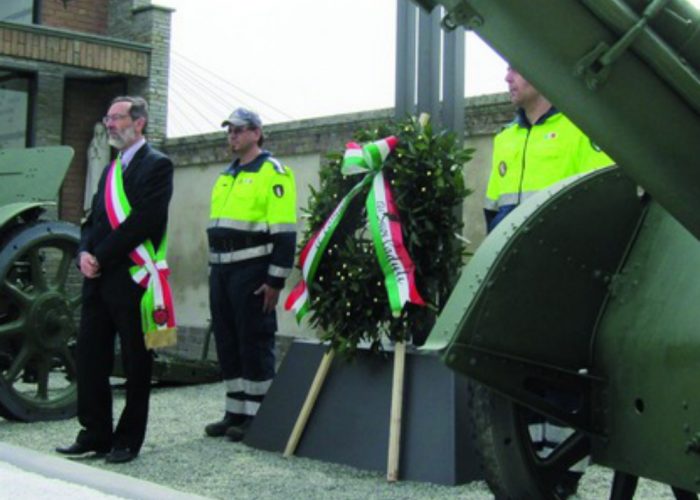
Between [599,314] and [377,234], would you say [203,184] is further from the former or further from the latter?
[599,314]

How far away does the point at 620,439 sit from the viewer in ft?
10.7

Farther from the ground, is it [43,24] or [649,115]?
[43,24]

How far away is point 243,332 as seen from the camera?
21.4ft

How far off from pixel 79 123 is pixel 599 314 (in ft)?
41.5

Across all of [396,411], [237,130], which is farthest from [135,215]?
[396,411]

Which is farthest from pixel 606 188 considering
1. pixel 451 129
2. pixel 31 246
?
pixel 31 246

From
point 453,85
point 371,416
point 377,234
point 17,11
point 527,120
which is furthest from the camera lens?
point 17,11

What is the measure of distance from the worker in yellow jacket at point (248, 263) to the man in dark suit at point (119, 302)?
654mm

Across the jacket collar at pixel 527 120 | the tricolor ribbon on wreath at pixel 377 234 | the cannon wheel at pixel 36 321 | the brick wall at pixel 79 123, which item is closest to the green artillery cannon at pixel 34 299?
the cannon wheel at pixel 36 321

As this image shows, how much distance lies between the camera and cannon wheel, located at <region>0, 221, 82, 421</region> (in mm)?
7062

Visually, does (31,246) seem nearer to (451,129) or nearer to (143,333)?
(143,333)

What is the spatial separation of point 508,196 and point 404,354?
1134 millimetres

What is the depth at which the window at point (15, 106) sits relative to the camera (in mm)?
14992

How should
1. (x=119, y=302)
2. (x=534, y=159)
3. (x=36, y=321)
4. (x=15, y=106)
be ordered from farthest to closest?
1. (x=15, y=106)
2. (x=36, y=321)
3. (x=119, y=302)
4. (x=534, y=159)
